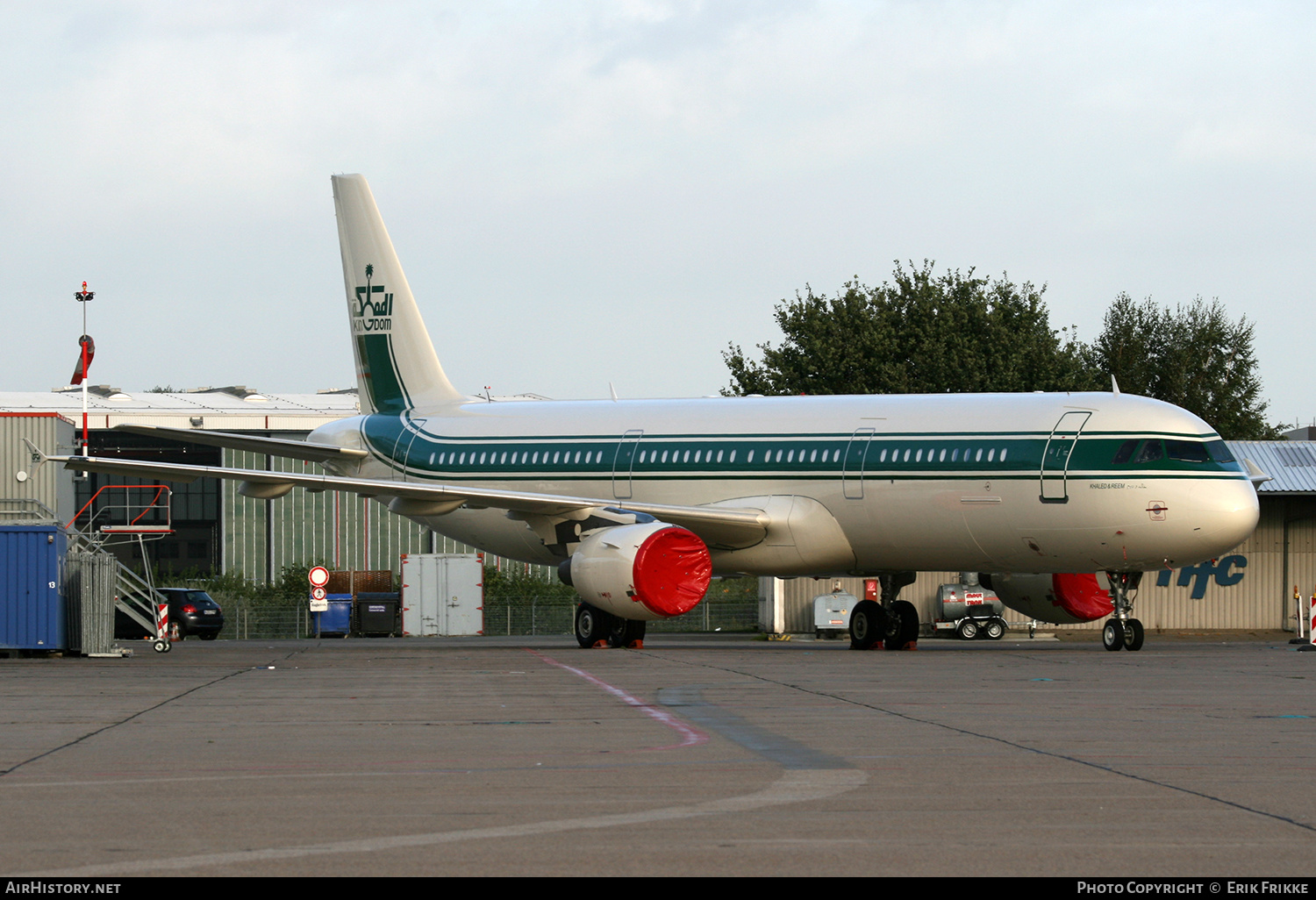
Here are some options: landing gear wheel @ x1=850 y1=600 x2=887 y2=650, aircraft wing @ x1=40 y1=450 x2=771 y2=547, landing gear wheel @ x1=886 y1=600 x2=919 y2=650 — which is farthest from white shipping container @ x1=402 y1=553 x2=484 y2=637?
landing gear wheel @ x1=886 y1=600 x2=919 y2=650

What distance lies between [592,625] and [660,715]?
1345cm

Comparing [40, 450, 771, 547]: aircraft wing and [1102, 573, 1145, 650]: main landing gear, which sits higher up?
[40, 450, 771, 547]: aircraft wing

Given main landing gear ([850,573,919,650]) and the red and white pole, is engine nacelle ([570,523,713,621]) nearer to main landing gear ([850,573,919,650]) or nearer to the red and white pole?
main landing gear ([850,573,919,650])

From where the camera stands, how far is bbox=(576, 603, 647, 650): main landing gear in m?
27.5

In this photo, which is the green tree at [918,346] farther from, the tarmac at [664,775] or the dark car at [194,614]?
the tarmac at [664,775]

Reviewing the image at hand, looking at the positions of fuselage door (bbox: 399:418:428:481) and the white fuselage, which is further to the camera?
fuselage door (bbox: 399:418:428:481)

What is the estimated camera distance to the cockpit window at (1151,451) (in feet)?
78.4

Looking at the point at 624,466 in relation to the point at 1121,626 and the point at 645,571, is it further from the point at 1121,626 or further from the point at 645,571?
the point at 1121,626

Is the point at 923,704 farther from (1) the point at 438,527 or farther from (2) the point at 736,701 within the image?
(1) the point at 438,527

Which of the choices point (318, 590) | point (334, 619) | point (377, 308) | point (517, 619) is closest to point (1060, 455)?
point (377, 308)

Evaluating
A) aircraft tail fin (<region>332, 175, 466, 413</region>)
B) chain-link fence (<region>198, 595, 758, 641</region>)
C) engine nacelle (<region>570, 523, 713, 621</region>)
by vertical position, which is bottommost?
chain-link fence (<region>198, 595, 758, 641</region>)

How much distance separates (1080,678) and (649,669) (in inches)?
209

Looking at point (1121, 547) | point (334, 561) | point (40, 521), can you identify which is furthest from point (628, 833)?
point (334, 561)

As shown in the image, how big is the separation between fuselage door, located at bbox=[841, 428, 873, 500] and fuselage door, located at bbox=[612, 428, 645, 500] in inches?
168
